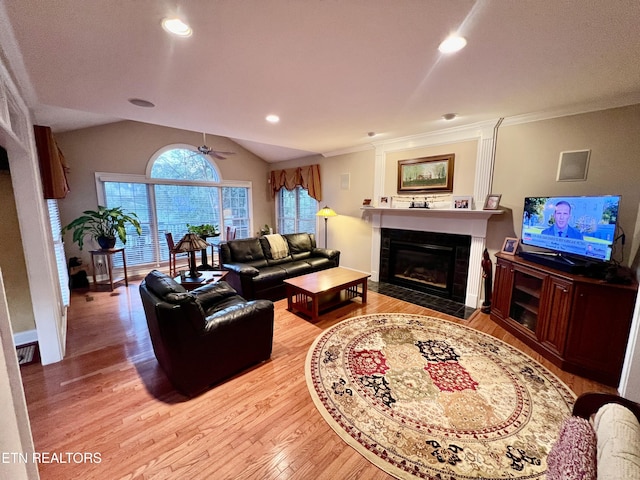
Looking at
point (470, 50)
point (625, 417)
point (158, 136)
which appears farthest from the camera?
point (158, 136)

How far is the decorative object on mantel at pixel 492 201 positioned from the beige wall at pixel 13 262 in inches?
211

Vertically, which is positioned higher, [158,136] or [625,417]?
[158,136]

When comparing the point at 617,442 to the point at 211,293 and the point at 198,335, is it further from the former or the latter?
the point at 211,293

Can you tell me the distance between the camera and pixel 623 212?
2.51m

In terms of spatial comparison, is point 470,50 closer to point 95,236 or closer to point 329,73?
point 329,73

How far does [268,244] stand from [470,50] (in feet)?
12.1

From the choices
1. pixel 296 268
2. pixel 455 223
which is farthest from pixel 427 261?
pixel 296 268

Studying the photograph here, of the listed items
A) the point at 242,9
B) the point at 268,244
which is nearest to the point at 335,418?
the point at 242,9

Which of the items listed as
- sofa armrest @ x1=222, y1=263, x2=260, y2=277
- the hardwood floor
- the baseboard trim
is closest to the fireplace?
the hardwood floor

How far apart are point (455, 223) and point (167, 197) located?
5654 mm

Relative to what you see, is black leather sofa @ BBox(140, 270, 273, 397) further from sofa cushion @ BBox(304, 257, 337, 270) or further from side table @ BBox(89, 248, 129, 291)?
side table @ BBox(89, 248, 129, 291)

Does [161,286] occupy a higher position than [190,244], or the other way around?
[190,244]

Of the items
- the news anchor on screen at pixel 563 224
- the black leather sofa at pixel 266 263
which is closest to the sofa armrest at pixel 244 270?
the black leather sofa at pixel 266 263

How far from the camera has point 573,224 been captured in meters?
2.47
